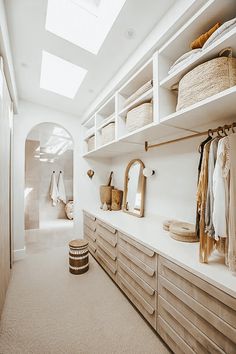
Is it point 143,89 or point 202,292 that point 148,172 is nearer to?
point 143,89

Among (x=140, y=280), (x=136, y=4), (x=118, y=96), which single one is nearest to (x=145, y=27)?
(x=136, y=4)

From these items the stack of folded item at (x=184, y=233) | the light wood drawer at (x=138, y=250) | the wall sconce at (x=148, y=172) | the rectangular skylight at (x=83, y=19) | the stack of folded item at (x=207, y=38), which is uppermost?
the rectangular skylight at (x=83, y=19)

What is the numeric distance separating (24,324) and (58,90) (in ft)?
9.00

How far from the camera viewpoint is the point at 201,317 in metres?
0.88

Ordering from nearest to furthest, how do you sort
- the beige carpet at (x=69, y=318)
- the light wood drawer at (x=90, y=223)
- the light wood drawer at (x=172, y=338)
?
the light wood drawer at (x=172, y=338), the beige carpet at (x=69, y=318), the light wood drawer at (x=90, y=223)

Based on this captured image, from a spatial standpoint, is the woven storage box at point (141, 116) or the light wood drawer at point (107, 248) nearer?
the woven storage box at point (141, 116)

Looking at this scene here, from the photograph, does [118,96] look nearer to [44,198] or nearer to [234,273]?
[234,273]

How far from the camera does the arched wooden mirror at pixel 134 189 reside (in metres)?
2.20

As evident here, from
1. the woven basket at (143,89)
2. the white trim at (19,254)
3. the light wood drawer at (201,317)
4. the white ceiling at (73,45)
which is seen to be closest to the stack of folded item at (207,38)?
the woven basket at (143,89)

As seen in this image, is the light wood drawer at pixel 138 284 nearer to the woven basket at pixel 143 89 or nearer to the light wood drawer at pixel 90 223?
the light wood drawer at pixel 90 223

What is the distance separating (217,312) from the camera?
81 cm

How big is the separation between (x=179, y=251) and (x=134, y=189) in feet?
4.28

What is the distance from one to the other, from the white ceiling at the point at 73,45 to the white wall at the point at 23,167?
0.41 metres

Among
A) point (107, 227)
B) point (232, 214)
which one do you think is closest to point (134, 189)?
point (107, 227)
